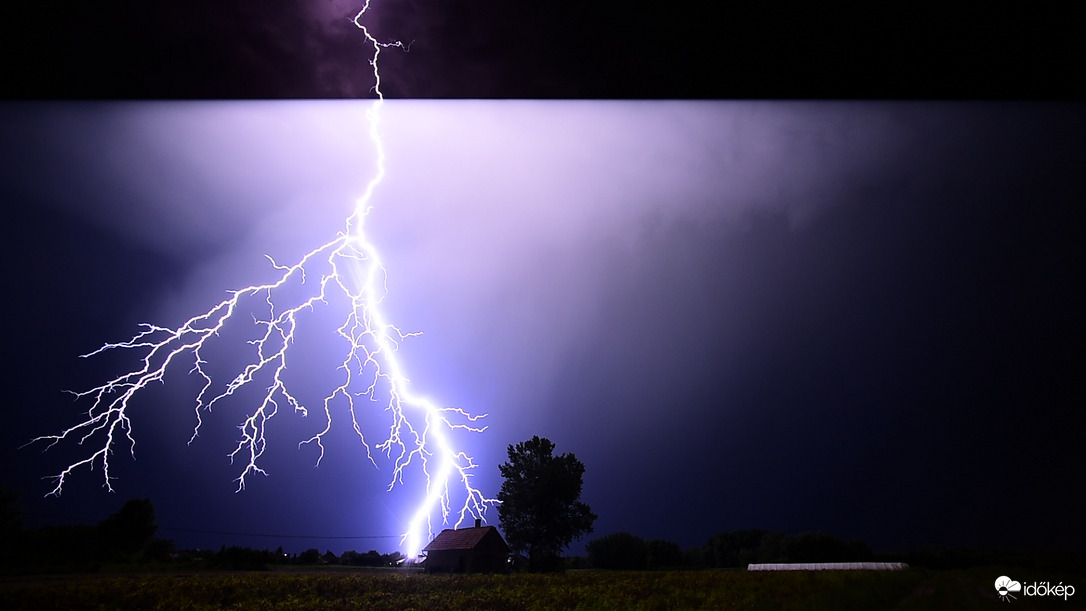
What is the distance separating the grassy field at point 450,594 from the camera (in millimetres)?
4668

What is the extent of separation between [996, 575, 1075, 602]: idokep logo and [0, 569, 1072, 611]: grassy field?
16 cm

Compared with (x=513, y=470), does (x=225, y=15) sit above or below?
above

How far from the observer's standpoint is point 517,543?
11883mm

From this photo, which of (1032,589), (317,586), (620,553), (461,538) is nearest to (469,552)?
(461,538)

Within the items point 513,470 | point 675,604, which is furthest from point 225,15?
point 513,470

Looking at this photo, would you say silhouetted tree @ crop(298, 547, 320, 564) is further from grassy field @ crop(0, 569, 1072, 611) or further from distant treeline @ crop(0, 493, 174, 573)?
grassy field @ crop(0, 569, 1072, 611)

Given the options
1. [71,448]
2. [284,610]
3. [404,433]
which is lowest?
[284,610]

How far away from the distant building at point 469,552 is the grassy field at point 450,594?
3479 mm

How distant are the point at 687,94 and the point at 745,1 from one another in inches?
48.8

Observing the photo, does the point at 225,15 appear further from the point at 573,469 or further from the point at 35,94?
the point at 573,469

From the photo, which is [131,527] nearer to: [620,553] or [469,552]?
[469,552]

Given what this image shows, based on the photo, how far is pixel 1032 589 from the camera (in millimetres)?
5609

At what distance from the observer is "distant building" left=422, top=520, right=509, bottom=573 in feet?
34.3

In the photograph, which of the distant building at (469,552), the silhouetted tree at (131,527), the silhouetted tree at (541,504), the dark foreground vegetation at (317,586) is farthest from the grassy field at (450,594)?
the silhouetted tree at (541,504)
